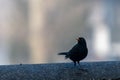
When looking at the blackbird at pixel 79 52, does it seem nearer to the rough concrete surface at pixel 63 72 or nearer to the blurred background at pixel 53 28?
the rough concrete surface at pixel 63 72

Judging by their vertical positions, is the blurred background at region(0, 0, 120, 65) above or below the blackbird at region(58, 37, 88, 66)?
above

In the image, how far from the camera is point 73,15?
437 inches

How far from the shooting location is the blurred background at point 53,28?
1089 centimetres

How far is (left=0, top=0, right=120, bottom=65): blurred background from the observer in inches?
429

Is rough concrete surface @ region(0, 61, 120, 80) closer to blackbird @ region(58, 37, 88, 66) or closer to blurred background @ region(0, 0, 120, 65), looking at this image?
blackbird @ region(58, 37, 88, 66)

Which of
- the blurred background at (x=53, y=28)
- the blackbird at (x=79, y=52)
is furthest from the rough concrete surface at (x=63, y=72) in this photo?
the blurred background at (x=53, y=28)

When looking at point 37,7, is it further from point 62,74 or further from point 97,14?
point 62,74

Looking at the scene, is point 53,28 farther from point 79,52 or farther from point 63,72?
point 63,72

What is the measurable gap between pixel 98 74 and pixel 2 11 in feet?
30.3

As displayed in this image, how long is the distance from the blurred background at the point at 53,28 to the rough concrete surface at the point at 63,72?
646 centimetres

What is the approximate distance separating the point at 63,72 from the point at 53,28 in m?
7.79

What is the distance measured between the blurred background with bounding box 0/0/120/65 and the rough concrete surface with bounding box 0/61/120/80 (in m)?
6.46

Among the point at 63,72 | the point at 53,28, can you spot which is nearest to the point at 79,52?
the point at 63,72

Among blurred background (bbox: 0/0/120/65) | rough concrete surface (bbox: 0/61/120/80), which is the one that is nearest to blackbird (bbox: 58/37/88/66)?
rough concrete surface (bbox: 0/61/120/80)
